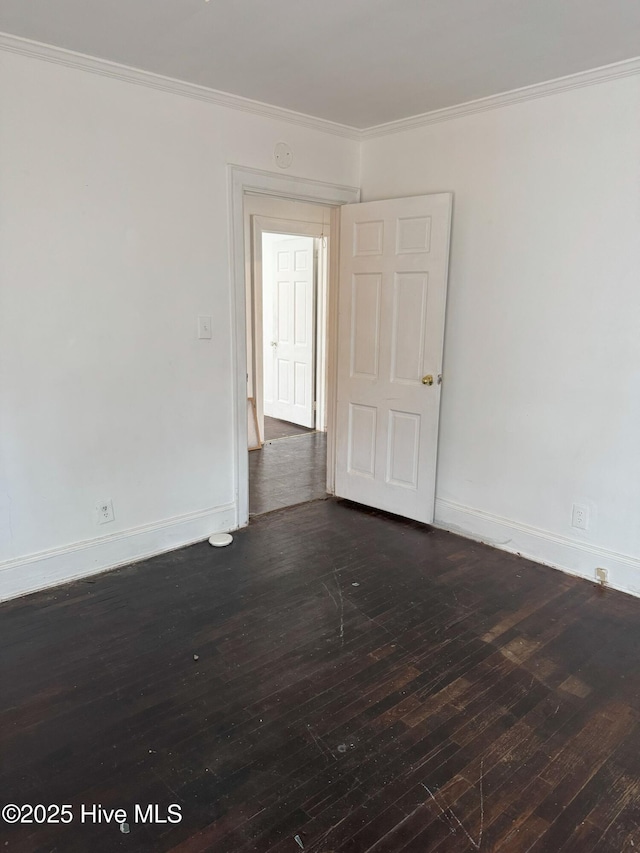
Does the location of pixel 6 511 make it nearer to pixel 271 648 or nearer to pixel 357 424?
pixel 271 648

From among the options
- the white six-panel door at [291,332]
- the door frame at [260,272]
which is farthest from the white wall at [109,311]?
the white six-panel door at [291,332]

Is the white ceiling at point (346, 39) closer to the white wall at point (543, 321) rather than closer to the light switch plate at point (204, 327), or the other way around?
the white wall at point (543, 321)

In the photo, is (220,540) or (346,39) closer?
(346,39)

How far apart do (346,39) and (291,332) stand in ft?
13.6

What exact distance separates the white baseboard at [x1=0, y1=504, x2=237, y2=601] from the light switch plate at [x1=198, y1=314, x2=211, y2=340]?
1.08 meters

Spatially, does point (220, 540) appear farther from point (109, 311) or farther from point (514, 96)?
point (514, 96)

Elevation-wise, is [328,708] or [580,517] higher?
[580,517]

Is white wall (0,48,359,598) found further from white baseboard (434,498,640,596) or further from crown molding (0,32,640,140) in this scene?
white baseboard (434,498,640,596)

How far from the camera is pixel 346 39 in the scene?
232 centimetres

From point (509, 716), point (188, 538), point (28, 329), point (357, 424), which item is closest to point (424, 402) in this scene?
point (357, 424)

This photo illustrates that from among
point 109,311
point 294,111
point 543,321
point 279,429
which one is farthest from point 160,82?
point 279,429

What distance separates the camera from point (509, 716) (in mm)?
1994

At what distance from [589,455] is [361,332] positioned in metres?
1.65

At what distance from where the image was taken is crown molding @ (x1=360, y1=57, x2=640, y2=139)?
258cm
